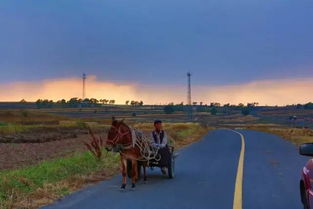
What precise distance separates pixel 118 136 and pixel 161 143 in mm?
2590

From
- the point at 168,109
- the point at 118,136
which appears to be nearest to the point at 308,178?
the point at 118,136

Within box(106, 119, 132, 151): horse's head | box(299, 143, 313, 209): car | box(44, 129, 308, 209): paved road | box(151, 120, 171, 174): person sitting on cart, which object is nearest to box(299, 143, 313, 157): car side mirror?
box(299, 143, 313, 209): car

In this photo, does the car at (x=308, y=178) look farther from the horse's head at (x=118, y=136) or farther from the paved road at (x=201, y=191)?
the horse's head at (x=118, y=136)

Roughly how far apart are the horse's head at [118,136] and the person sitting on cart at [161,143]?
1880 millimetres

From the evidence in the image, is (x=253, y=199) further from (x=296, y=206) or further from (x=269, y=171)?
(x=269, y=171)

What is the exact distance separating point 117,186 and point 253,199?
3835 millimetres

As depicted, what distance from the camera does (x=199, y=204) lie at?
1127 cm

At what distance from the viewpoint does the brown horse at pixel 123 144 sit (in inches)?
536

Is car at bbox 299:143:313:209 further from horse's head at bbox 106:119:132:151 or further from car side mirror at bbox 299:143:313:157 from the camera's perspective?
horse's head at bbox 106:119:132:151

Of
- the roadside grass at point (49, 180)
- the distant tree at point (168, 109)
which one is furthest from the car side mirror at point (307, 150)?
the distant tree at point (168, 109)

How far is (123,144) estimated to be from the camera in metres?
13.8

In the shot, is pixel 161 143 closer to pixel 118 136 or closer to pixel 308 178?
pixel 118 136

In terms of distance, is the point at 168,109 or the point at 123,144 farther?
the point at 168,109

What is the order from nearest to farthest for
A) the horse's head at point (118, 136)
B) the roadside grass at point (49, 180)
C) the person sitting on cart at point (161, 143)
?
the roadside grass at point (49, 180) < the horse's head at point (118, 136) < the person sitting on cart at point (161, 143)
